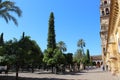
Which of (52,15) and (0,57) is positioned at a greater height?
(52,15)

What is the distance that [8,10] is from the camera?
25734mm

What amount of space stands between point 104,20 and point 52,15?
26.8m

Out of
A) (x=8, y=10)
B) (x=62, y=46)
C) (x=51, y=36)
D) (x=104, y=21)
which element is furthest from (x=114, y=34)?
(x=62, y=46)

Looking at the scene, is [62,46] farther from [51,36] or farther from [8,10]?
[8,10]

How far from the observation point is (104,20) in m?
78.5

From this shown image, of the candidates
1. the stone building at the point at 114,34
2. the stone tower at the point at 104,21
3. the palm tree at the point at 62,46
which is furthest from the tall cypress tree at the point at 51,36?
the palm tree at the point at 62,46

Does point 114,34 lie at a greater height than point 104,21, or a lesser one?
lesser

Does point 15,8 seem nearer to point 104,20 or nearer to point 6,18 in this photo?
point 6,18

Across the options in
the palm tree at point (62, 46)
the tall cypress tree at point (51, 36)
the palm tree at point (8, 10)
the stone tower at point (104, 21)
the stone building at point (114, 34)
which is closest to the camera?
the stone building at point (114, 34)

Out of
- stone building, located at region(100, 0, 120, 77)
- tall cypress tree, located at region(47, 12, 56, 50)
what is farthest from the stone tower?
stone building, located at region(100, 0, 120, 77)

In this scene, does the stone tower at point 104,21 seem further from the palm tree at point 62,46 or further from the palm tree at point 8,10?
the palm tree at point 8,10

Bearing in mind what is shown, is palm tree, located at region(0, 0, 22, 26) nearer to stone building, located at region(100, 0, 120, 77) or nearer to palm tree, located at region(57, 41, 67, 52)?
stone building, located at region(100, 0, 120, 77)

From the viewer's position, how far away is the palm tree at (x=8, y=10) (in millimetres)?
25062

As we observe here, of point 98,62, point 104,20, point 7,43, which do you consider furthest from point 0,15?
point 98,62
